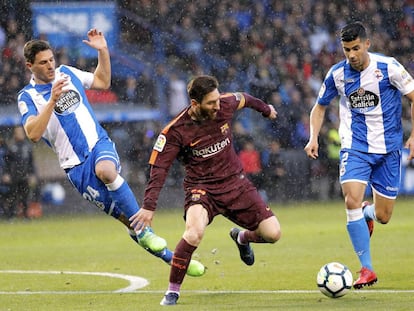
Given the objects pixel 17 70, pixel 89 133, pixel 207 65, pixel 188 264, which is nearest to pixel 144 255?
pixel 89 133

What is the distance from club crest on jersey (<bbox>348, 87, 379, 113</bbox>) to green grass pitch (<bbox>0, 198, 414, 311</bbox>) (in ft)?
5.17

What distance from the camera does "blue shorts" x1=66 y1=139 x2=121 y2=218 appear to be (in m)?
9.66

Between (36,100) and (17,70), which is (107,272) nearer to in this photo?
(36,100)

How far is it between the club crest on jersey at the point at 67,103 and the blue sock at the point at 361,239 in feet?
8.84

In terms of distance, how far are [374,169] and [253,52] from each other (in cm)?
1373

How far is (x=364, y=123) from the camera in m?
9.87

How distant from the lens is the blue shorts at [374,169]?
383 inches

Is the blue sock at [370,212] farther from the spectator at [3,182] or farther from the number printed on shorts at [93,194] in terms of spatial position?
the spectator at [3,182]

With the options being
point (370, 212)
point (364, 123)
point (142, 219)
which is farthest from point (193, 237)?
point (370, 212)

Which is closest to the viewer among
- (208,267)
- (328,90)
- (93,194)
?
(93,194)

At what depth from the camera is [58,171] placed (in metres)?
21.4

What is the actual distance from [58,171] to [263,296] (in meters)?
12.9

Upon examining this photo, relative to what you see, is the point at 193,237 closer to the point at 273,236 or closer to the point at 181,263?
the point at 181,263

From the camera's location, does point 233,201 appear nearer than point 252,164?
Yes
